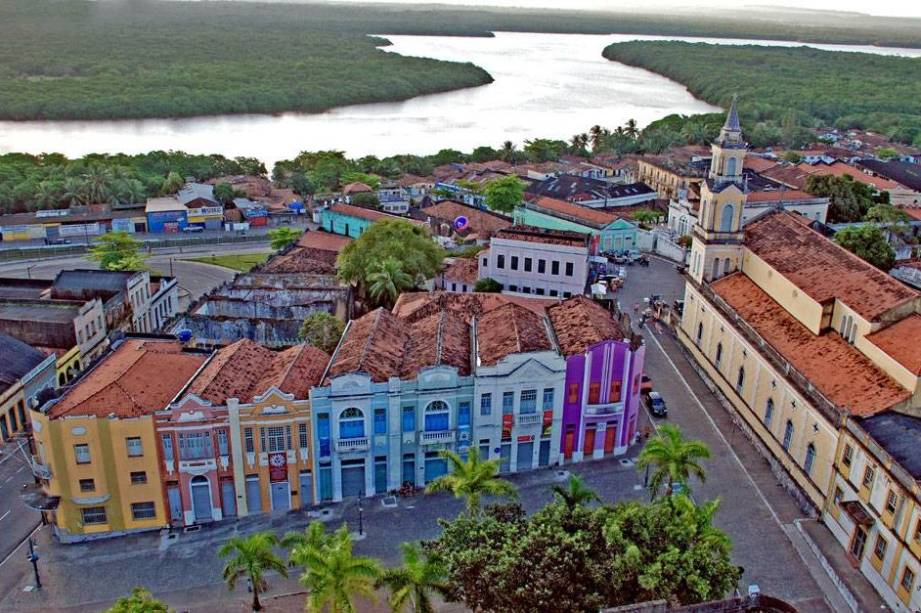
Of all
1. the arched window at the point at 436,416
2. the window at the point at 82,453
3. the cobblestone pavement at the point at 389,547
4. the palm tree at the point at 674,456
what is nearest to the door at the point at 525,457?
the cobblestone pavement at the point at 389,547

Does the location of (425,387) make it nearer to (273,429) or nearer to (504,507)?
(273,429)

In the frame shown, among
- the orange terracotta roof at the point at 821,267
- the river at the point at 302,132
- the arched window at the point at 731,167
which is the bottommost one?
the river at the point at 302,132

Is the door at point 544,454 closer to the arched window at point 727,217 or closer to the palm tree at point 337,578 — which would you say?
the palm tree at point 337,578

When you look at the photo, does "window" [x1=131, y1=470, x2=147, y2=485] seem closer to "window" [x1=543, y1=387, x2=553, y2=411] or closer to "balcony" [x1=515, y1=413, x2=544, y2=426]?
"balcony" [x1=515, y1=413, x2=544, y2=426]

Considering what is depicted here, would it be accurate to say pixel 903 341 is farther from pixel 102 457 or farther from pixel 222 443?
pixel 102 457

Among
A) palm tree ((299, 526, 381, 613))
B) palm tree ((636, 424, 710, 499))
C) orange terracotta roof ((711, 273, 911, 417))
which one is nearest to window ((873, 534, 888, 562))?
orange terracotta roof ((711, 273, 911, 417))

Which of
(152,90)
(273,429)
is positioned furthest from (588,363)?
(152,90)
